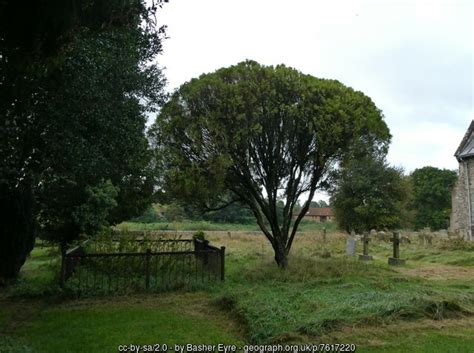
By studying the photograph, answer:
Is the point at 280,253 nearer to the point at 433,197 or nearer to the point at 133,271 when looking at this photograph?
the point at 133,271

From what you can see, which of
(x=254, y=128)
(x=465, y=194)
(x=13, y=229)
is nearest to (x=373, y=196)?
(x=465, y=194)

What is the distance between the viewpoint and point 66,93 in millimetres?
7195

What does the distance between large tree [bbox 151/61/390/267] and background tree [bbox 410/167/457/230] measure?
49.9m

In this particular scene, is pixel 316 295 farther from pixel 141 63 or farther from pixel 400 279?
pixel 141 63

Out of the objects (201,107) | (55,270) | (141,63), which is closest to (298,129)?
(201,107)

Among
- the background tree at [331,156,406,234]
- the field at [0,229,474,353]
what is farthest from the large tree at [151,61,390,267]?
the background tree at [331,156,406,234]

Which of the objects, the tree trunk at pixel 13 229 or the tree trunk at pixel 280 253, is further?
the tree trunk at pixel 280 253

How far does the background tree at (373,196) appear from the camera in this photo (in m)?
34.5

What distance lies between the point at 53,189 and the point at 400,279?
1143cm

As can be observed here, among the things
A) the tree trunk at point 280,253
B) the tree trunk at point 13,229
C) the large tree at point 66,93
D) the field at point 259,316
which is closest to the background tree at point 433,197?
the tree trunk at point 280,253

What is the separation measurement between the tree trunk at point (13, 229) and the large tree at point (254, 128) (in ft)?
12.8

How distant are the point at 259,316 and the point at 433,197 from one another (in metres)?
59.6

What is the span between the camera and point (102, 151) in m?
8.39

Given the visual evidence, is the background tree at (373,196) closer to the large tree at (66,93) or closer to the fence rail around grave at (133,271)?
the fence rail around grave at (133,271)
